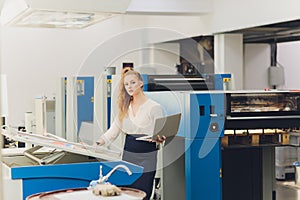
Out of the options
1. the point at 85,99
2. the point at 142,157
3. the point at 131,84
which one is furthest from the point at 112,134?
the point at 85,99

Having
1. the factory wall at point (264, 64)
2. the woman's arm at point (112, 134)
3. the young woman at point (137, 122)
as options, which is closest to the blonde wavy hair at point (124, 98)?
the young woman at point (137, 122)

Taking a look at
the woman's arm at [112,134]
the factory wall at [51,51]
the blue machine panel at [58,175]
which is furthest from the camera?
the factory wall at [51,51]

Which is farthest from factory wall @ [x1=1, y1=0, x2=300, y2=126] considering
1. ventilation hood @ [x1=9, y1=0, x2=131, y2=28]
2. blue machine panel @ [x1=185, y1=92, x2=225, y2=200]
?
blue machine panel @ [x1=185, y1=92, x2=225, y2=200]

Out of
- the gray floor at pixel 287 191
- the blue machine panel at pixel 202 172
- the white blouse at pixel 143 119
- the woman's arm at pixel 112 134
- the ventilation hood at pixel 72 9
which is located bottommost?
the gray floor at pixel 287 191

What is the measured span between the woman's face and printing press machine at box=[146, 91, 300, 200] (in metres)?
1.07

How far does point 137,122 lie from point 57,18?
96.7 inches

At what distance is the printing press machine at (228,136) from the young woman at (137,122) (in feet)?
2.97

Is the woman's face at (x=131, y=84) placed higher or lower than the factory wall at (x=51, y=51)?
lower

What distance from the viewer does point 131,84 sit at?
3.87 m

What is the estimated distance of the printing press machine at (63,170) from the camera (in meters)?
3.68

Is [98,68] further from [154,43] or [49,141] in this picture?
[49,141]

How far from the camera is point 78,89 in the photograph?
306 inches

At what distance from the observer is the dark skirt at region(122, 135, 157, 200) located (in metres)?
4.02

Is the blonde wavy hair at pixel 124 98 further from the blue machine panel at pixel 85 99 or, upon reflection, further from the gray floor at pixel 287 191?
the blue machine panel at pixel 85 99
